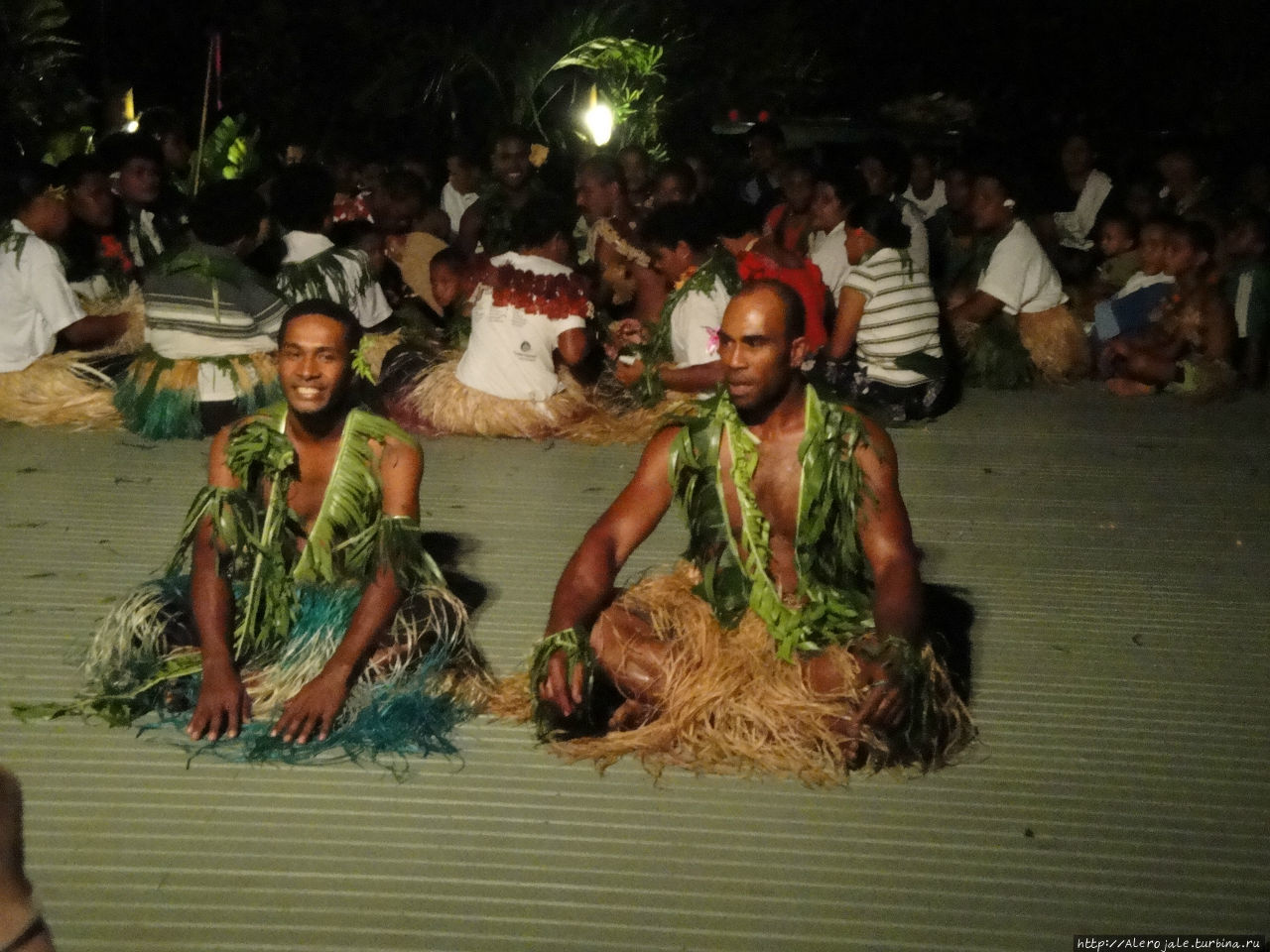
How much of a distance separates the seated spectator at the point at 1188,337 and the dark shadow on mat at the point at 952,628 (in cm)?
302

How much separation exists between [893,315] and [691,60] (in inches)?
267

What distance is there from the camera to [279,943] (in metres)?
2.51

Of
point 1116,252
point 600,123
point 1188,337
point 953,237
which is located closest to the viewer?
point 1188,337

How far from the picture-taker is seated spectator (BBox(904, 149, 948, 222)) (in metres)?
8.82

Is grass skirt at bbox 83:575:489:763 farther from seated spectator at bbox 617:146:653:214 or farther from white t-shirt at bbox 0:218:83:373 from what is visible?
seated spectator at bbox 617:146:653:214

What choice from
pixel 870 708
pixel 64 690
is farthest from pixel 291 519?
pixel 870 708

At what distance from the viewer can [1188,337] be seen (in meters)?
6.86

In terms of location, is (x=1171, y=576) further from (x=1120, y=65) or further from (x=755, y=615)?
(x=1120, y=65)

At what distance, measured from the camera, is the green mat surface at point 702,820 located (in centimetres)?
261

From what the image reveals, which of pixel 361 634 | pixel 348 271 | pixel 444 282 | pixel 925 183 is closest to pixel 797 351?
pixel 361 634

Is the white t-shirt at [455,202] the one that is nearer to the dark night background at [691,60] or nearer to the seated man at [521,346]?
the dark night background at [691,60]

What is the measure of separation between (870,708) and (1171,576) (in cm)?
191

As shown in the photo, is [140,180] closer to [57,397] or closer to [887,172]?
[57,397]

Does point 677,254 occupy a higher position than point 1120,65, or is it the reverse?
point 1120,65
